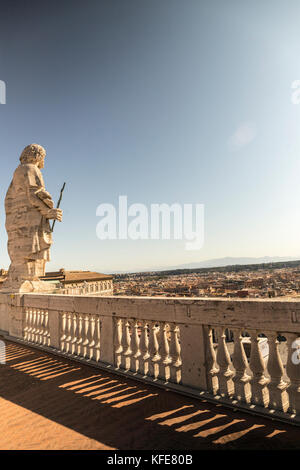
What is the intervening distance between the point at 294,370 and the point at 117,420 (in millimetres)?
1955

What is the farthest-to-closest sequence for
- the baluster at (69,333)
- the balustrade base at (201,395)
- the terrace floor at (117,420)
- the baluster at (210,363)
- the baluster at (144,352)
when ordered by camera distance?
the baluster at (69,333), the baluster at (144,352), the baluster at (210,363), the balustrade base at (201,395), the terrace floor at (117,420)

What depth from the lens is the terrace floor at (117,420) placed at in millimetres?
2402

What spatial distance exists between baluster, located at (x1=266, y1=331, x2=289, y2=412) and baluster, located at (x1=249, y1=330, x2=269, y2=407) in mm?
69

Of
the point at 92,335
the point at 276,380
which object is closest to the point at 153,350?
the point at 92,335

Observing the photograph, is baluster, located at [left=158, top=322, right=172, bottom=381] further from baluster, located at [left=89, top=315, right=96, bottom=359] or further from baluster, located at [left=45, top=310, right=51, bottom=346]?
baluster, located at [left=45, top=310, right=51, bottom=346]

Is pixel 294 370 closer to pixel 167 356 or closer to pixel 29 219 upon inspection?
pixel 167 356

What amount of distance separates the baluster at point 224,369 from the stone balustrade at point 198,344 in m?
0.01

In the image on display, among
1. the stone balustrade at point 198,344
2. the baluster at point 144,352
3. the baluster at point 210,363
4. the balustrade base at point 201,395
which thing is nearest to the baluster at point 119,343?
the stone balustrade at point 198,344

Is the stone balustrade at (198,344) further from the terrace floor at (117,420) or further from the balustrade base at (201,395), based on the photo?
the terrace floor at (117,420)

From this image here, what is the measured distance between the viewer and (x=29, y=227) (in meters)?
7.29

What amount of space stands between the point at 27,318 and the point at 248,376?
18.8 ft

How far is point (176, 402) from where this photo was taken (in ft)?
10.1
